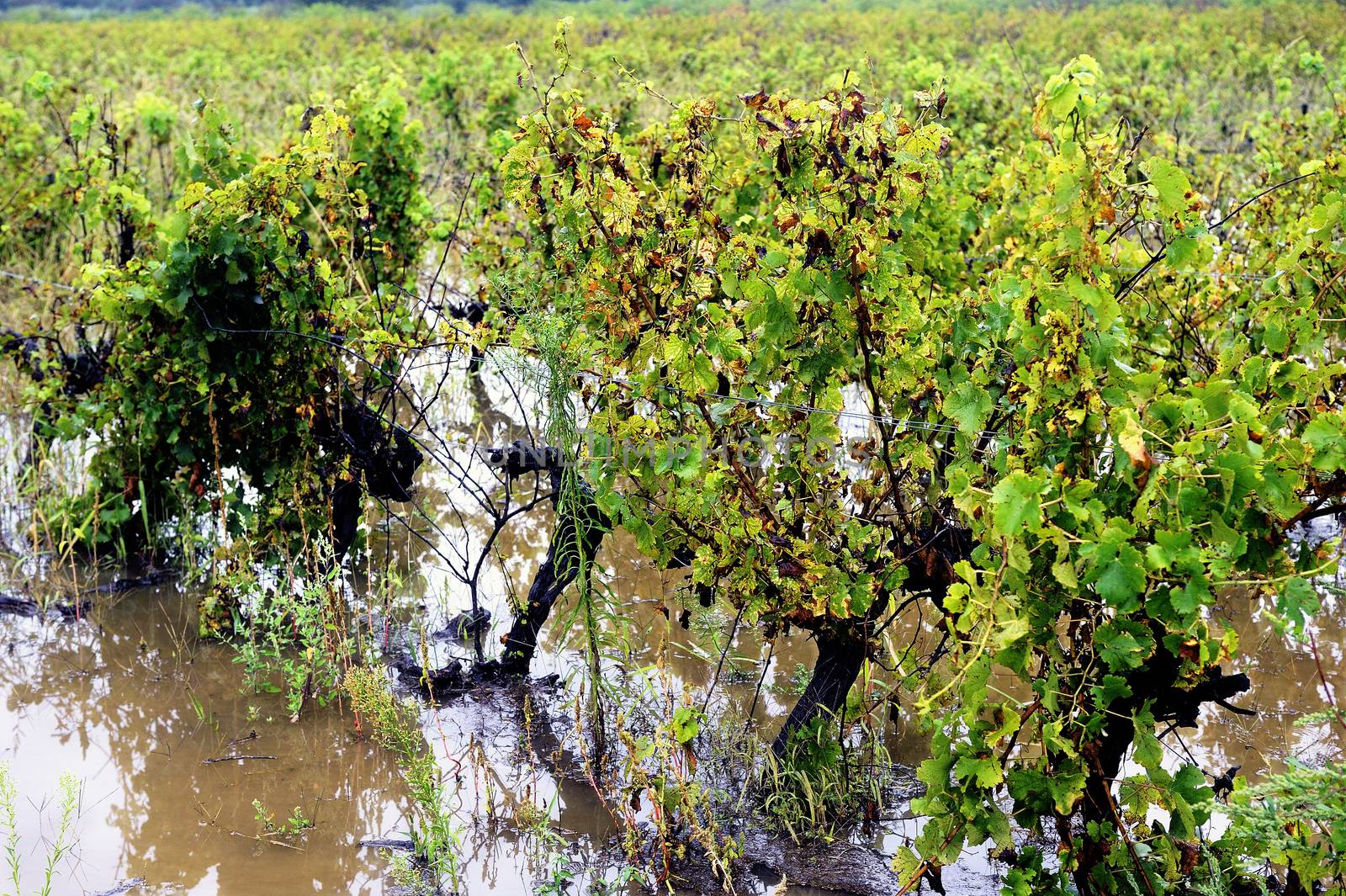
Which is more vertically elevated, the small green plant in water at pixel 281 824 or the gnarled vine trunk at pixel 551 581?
the gnarled vine trunk at pixel 551 581

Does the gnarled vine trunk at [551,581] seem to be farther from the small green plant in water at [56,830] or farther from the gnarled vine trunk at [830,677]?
the small green plant in water at [56,830]

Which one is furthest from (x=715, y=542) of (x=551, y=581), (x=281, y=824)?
(x=281, y=824)

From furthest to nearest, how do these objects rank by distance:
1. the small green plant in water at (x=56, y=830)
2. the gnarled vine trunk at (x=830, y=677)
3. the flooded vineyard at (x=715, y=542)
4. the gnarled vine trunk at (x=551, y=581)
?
the gnarled vine trunk at (x=551, y=581) < the gnarled vine trunk at (x=830, y=677) < the small green plant in water at (x=56, y=830) < the flooded vineyard at (x=715, y=542)

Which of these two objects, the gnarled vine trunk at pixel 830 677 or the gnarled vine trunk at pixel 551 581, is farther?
the gnarled vine trunk at pixel 551 581

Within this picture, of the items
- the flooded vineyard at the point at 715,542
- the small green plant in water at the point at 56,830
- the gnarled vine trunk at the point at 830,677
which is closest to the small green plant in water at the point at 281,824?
the flooded vineyard at the point at 715,542

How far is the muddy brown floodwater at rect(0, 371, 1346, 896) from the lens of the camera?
3.13 metres

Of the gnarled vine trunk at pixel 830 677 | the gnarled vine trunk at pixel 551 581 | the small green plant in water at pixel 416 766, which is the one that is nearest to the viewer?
the small green plant in water at pixel 416 766

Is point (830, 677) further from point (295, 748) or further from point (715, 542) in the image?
point (295, 748)

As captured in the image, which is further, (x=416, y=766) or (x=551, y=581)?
(x=551, y=581)

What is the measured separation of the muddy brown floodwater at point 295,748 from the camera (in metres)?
3.13

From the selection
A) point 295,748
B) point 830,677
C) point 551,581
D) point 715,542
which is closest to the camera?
point 715,542

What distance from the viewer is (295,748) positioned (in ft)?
11.9

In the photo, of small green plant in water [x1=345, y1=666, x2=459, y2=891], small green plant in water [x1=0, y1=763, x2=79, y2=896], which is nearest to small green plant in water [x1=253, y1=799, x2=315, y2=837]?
small green plant in water [x1=345, y1=666, x2=459, y2=891]

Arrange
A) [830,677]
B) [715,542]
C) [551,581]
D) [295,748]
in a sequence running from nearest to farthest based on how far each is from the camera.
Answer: [715,542] → [830,677] → [295,748] → [551,581]
